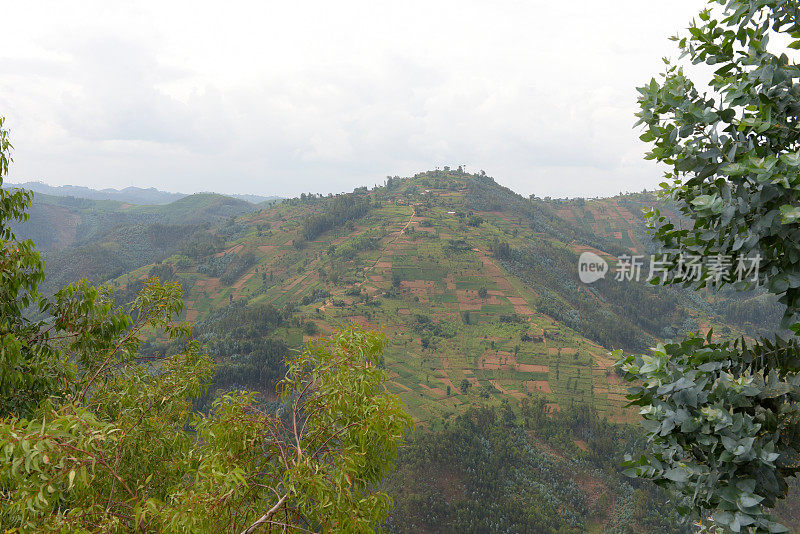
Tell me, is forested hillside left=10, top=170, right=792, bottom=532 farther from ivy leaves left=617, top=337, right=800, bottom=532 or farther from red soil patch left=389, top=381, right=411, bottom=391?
ivy leaves left=617, top=337, right=800, bottom=532

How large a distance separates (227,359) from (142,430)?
4065cm

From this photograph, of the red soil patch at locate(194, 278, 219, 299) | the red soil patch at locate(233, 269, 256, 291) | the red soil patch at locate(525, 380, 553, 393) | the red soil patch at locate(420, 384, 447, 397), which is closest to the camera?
the red soil patch at locate(420, 384, 447, 397)

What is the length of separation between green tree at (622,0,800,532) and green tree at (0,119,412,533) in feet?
6.89

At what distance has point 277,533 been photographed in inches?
125

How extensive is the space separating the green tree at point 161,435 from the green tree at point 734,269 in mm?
2099

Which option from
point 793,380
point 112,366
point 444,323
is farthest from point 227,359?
point 793,380

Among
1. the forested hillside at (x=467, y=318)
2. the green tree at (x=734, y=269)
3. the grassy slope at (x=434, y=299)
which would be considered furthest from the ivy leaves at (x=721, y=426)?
the grassy slope at (x=434, y=299)

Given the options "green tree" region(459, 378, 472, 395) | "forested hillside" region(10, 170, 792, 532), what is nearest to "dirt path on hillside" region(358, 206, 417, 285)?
"forested hillside" region(10, 170, 792, 532)

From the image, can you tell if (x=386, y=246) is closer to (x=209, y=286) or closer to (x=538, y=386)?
(x=209, y=286)

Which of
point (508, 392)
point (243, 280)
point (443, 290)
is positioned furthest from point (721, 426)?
point (243, 280)

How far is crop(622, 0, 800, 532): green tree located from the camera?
2008mm

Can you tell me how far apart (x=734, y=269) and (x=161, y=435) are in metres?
6.03

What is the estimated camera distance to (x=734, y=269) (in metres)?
2.43

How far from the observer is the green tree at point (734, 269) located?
6.59 ft
